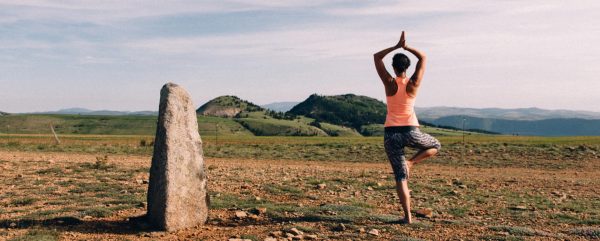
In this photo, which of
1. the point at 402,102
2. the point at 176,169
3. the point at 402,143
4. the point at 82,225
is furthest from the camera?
the point at 82,225

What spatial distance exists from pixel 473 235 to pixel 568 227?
8.84ft

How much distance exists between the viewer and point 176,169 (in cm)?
1003

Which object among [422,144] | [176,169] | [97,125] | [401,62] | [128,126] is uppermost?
[401,62]

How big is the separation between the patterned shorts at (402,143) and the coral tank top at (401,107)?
0.18 metres

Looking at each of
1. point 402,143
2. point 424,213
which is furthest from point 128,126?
point 402,143

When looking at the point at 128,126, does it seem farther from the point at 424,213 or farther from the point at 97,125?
the point at 424,213

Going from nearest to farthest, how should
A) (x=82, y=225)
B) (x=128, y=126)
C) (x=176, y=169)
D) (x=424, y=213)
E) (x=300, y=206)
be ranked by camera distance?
1. (x=176, y=169)
2. (x=82, y=225)
3. (x=424, y=213)
4. (x=300, y=206)
5. (x=128, y=126)

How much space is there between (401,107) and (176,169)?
4623mm

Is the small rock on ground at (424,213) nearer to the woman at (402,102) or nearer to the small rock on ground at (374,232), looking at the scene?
the small rock on ground at (374,232)

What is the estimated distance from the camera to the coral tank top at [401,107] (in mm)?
9352

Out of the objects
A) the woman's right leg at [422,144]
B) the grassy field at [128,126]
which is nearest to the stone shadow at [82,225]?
the woman's right leg at [422,144]

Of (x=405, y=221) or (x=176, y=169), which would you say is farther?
(x=405, y=221)

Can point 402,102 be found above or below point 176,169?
above

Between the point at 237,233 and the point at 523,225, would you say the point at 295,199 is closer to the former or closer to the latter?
the point at 237,233
